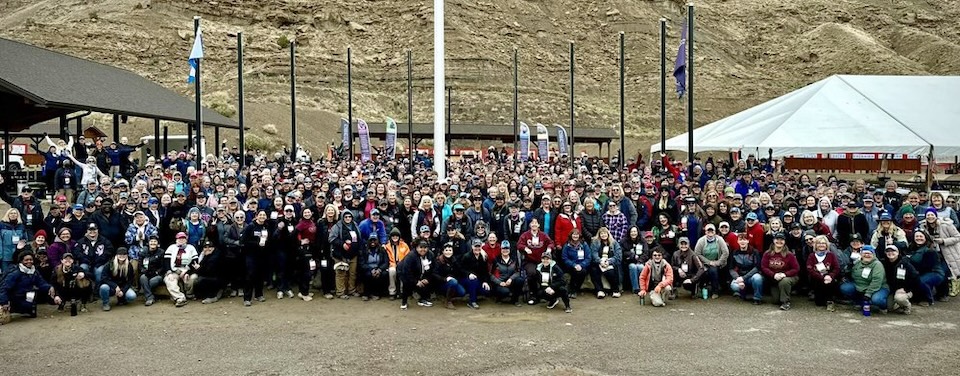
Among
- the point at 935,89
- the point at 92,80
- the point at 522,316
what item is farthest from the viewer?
the point at 92,80

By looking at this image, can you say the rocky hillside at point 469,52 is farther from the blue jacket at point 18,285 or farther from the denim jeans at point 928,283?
the denim jeans at point 928,283

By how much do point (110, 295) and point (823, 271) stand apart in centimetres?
1039

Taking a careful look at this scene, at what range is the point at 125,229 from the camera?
11.8 metres

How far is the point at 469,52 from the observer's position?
238ft

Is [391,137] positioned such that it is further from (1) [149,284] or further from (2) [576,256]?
(2) [576,256]

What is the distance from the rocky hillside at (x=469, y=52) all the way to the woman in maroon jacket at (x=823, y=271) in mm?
44948

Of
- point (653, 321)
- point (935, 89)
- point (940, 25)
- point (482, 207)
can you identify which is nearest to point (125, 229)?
point (482, 207)

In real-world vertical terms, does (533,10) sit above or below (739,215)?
above

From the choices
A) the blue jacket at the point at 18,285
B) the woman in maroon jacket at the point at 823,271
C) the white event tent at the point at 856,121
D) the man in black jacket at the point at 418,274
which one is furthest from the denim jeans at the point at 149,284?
the white event tent at the point at 856,121

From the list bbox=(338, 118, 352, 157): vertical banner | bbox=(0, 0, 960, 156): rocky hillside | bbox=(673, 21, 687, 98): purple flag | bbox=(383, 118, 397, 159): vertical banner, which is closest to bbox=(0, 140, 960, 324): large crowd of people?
bbox=(673, 21, 687, 98): purple flag

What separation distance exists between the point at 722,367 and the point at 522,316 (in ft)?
10.7

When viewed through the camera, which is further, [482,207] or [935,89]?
[935,89]

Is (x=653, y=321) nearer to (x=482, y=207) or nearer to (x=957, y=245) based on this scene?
(x=482, y=207)

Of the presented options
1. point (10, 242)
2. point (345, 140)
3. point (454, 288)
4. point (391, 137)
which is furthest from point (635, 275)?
point (345, 140)
